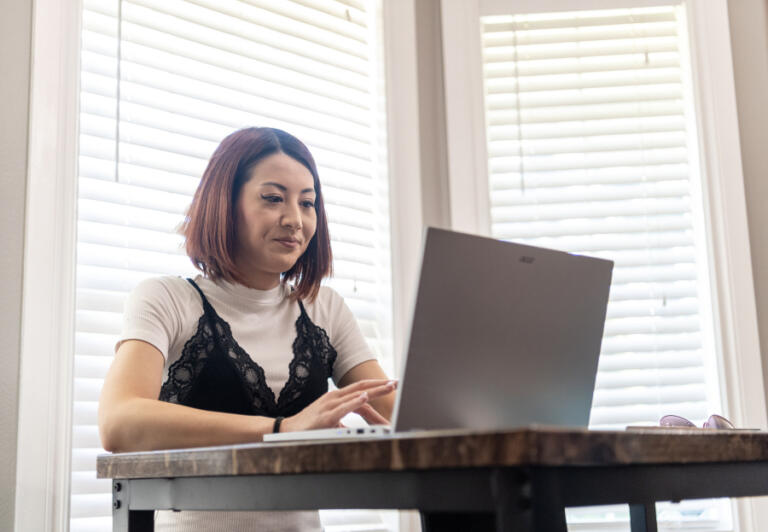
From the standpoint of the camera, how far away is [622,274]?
2.68 meters

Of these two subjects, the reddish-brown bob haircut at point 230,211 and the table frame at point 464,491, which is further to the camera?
the reddish-brown bob haircut at point 230,211

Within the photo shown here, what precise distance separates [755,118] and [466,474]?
2.29m

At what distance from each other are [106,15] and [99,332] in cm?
80

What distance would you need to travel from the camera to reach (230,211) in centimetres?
189

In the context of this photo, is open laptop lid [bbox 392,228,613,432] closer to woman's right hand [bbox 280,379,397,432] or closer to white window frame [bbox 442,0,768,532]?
woman's right hand [bbox 280,379,397,432]

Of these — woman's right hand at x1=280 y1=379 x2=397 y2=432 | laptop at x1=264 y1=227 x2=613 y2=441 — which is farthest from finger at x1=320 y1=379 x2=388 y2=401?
laptop at x1=264 y1=227 x2=613 y2=441

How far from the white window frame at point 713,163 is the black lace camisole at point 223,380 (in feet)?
3.44

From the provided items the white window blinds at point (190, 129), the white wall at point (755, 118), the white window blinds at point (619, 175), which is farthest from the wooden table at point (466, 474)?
the white wall at point (755, 118)

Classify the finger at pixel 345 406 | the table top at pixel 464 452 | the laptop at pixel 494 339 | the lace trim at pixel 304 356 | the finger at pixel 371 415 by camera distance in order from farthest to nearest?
the lace trim at pixel 304 356, the finger at pixel 371 415, the finger at pixel 345 406, the laptop at pixel 494 339, the table top at pixel 464 452

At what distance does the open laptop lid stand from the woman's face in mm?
804

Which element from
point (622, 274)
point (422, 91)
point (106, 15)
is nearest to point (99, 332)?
point (106, 15)

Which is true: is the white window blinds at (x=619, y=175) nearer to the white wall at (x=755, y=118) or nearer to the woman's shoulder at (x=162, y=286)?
the white wall at (x=755, y=118)

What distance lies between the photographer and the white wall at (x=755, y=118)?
2658 millimetres

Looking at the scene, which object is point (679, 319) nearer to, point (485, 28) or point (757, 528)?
point (757, 528)
